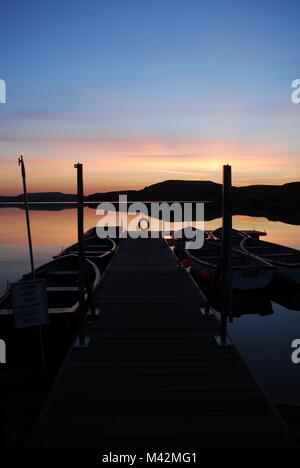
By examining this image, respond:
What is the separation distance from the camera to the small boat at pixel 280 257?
1719 cm

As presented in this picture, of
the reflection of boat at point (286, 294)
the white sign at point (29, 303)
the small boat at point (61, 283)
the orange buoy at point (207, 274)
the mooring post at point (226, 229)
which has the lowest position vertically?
the reflection of boat at point (286, 294)

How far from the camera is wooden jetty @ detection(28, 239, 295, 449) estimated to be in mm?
4520

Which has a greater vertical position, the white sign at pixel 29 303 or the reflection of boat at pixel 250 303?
the white sign at pixel 29 303

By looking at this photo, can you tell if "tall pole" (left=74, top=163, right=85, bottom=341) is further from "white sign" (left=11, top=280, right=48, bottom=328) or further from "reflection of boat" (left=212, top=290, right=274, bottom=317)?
"reflection of boat" (left=212, top=290, right=274, bottom=317)

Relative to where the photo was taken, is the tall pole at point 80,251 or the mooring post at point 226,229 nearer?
the mooring post at point 226,229

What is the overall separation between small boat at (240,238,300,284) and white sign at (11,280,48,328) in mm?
12580

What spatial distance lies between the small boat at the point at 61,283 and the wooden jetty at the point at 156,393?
2236 mm

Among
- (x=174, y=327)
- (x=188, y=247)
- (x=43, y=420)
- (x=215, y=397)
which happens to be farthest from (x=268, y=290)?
(x=43, y=420)

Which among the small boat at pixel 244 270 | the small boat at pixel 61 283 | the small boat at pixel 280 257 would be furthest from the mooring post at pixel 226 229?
the small boat at pixel 280 257

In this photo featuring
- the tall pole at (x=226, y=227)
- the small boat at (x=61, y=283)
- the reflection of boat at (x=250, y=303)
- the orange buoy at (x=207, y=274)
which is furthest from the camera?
the orange buoy at (x=207, y=274)

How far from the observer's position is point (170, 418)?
16.1ft

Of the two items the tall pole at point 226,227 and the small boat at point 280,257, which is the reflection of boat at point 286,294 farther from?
the tall pole at point 226,227

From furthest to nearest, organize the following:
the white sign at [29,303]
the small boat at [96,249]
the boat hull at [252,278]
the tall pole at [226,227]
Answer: the small boat at [96,249] < the boat hull at [252,278] < the white sign at [29,303] < the tall pole at [226,227]
